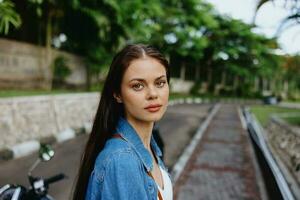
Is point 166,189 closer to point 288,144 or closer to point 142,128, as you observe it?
point 142,128

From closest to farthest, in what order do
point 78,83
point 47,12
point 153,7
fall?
point 47,12
point 78,83
point 153,7

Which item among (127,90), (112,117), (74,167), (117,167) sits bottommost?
(74,167)

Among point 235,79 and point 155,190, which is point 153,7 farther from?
point 235,79

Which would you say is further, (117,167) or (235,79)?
(235,79)

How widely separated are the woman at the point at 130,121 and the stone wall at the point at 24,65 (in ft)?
50.9

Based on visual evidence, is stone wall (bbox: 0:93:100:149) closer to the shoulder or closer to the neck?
the neck

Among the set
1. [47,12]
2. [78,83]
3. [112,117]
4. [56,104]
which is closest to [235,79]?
[78,83]

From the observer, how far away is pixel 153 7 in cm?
2461

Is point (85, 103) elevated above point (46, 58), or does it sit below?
→ below

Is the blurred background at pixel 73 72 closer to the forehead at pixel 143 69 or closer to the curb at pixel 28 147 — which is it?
the curb at pixel 28 147

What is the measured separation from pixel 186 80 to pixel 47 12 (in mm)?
34751

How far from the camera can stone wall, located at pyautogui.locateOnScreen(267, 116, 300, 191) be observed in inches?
334

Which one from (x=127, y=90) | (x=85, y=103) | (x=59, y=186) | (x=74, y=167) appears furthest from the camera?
(x=85, y=103)

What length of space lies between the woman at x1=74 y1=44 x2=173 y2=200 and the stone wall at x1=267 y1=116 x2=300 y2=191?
5980 mm
